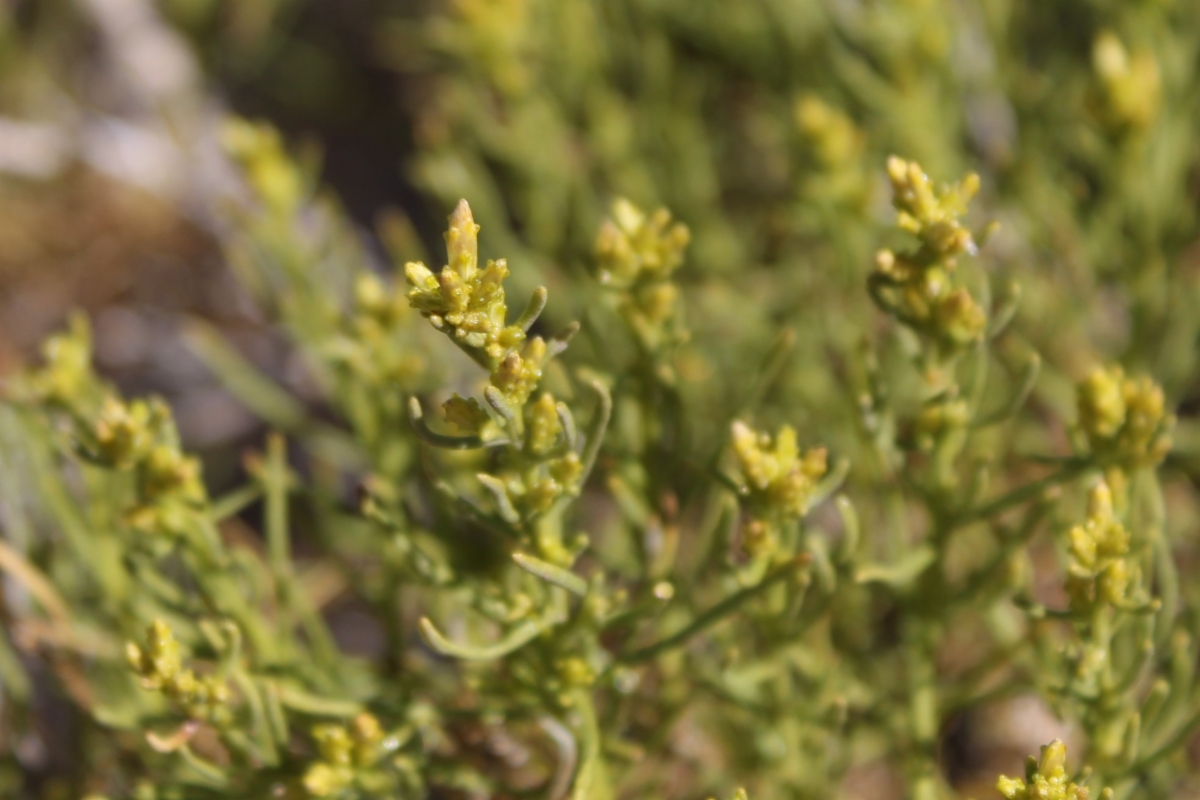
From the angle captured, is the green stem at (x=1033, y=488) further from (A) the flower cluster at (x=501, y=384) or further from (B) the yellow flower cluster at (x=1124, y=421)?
(A) the flower cluster at (x=501, y=384)

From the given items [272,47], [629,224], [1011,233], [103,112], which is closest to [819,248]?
[1011,233]

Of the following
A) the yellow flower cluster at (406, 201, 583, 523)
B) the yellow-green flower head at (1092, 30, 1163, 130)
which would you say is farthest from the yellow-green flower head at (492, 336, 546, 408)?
the yellow-green flower head at (1092, 30, 1163, 130)

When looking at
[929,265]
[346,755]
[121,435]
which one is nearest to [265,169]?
[121,435]

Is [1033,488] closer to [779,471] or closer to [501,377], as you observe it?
[779,471]

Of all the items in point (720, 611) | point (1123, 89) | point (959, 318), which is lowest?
point (720, 611)

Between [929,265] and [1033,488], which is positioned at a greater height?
[929,265]

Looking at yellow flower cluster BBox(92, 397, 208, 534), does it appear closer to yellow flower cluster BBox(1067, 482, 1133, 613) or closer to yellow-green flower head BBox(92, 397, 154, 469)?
yellow-green flower head BBox(92, 397, 154, 469)
